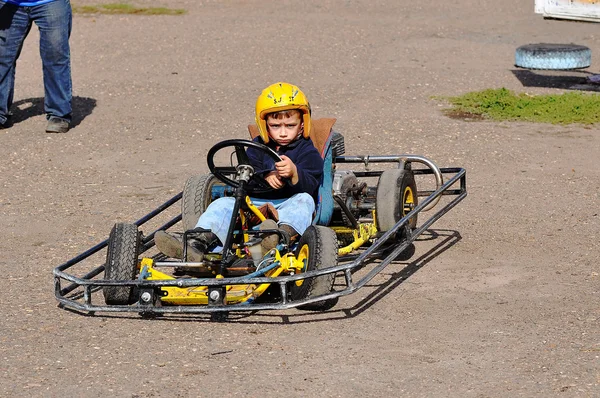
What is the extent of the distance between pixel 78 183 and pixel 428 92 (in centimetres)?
455

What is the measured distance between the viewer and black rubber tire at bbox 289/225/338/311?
616 centimetres

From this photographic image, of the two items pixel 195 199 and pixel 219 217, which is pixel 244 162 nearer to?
pixel 219 217

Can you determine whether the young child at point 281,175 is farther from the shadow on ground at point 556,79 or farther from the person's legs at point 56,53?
the shadow on ground at point 556,79

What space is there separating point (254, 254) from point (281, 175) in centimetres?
51

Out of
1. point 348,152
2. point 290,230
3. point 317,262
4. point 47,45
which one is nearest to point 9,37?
point 47,45

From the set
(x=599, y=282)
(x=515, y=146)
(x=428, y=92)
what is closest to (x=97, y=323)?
(x=599, y=282)

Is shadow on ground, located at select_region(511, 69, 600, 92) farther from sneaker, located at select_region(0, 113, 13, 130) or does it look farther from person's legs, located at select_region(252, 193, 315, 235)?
person's legs, located at select_region(252, 193, 315, 235)

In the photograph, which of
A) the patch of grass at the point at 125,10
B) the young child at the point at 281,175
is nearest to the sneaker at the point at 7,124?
the young child at the point at 281,175

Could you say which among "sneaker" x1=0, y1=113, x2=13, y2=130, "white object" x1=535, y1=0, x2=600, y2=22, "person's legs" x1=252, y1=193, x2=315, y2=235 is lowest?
"sneaker" x1=0, y1=113, x2=13, y2=130

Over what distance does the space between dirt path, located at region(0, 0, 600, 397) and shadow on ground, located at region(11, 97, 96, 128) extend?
0.16 feet

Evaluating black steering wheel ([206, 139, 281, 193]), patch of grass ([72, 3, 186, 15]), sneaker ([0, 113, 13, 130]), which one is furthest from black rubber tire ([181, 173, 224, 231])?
patch of grass ([72, 3, 186, 15])

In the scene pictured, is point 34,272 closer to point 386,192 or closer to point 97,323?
point 97,323

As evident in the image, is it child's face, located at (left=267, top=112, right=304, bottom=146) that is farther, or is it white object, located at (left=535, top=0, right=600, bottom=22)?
white object, located at (left=535, top=0, right=600, bottom=22)

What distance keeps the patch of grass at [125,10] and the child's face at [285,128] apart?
10.8m
